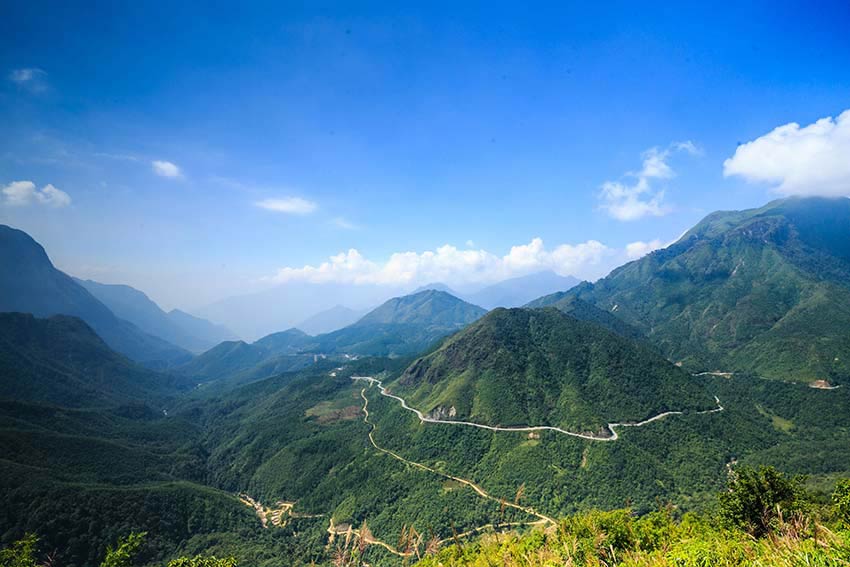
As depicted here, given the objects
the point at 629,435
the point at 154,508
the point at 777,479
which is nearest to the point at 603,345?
the point at 629,435

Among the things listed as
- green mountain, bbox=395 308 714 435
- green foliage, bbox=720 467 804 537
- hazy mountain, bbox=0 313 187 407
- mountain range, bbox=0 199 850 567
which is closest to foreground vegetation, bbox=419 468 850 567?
green foliage, bbox=720 467 804 537

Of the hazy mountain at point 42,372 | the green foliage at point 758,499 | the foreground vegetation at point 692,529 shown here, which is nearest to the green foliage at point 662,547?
the foreground vegetation at point 692,529

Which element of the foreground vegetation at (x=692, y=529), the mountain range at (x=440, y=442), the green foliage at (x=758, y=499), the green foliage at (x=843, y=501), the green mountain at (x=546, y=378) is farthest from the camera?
the green mountain at (x=546, y=378)

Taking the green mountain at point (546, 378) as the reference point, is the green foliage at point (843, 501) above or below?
above

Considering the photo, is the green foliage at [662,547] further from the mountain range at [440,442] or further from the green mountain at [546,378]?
the green mountain at [546,378]

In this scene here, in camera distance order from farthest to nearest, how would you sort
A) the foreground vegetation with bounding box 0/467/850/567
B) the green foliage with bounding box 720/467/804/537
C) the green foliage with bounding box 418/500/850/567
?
the green foliage with bounding box 720/467/804/537 < the foreground vegetation with bounding box 0/467/850/567 < the green foliage with bounding box 418/500/850/567

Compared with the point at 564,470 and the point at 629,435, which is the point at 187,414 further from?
the point at 629,435

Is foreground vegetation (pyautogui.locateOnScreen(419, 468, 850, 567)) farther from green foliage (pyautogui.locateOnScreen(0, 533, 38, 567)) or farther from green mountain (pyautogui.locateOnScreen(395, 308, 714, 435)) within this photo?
green mountain (pyautogui.locateOnScreen(395, 308, 714, 435))
